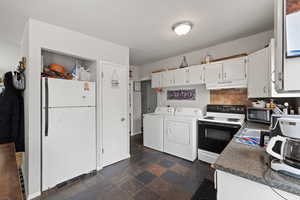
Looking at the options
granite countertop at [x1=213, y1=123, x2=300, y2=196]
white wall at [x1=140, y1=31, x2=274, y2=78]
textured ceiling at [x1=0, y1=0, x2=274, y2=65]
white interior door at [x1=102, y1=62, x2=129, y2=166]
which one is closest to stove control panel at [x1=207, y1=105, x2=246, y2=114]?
white wall at [x1=140, y1=31, x2=274, y2=78]

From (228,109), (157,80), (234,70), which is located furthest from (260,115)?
(157,80)

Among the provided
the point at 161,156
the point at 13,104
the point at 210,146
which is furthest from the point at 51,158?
the point at 210,146

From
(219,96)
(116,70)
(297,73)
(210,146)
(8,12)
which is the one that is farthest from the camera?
(219,96)

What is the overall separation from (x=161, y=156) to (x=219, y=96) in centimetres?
191

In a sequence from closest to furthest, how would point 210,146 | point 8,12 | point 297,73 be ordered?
point 297,73 → point 8,12 → point 210,146

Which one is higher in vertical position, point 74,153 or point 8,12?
point 8,12

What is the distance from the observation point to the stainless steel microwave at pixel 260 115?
78.2 inches

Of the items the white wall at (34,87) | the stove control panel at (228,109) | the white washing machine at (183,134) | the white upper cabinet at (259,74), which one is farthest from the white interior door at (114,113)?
the white upper cabinet at (259,74)

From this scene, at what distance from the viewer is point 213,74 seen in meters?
2.65

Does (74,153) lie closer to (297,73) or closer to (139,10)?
(139,10)

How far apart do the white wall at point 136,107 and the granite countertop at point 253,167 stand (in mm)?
3643

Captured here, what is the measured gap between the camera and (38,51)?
182 centimetres

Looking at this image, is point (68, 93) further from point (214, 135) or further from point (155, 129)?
point (214, 135)

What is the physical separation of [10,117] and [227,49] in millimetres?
4135
